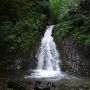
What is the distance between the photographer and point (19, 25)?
71.8ft

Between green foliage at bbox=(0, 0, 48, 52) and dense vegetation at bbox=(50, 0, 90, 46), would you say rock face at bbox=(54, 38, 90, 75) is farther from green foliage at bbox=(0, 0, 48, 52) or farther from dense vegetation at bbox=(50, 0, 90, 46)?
green foliage at bbox=(0, 0, 48, 52)

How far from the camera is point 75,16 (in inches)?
858

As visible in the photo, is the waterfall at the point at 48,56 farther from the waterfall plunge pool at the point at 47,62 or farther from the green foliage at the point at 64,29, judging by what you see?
the green foliage at the point at 64,29

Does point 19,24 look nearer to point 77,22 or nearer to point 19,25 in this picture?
point 19,25

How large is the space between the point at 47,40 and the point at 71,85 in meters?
9.09

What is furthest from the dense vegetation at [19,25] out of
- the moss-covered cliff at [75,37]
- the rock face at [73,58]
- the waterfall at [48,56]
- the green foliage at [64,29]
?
the rock face at [73,58]

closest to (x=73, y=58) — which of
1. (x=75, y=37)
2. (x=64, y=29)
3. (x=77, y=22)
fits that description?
(x=75, y=37)

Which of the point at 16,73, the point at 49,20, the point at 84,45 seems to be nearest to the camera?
the point at 16,73

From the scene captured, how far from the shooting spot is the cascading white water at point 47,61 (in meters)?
17.8

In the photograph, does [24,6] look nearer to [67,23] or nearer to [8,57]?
[67,23]

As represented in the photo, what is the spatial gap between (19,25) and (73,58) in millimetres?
5367

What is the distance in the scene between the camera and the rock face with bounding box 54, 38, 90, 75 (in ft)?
60.6

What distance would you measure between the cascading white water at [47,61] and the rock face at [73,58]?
516 millimetres

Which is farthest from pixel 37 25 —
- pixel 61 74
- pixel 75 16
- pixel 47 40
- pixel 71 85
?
pixel 71 85
